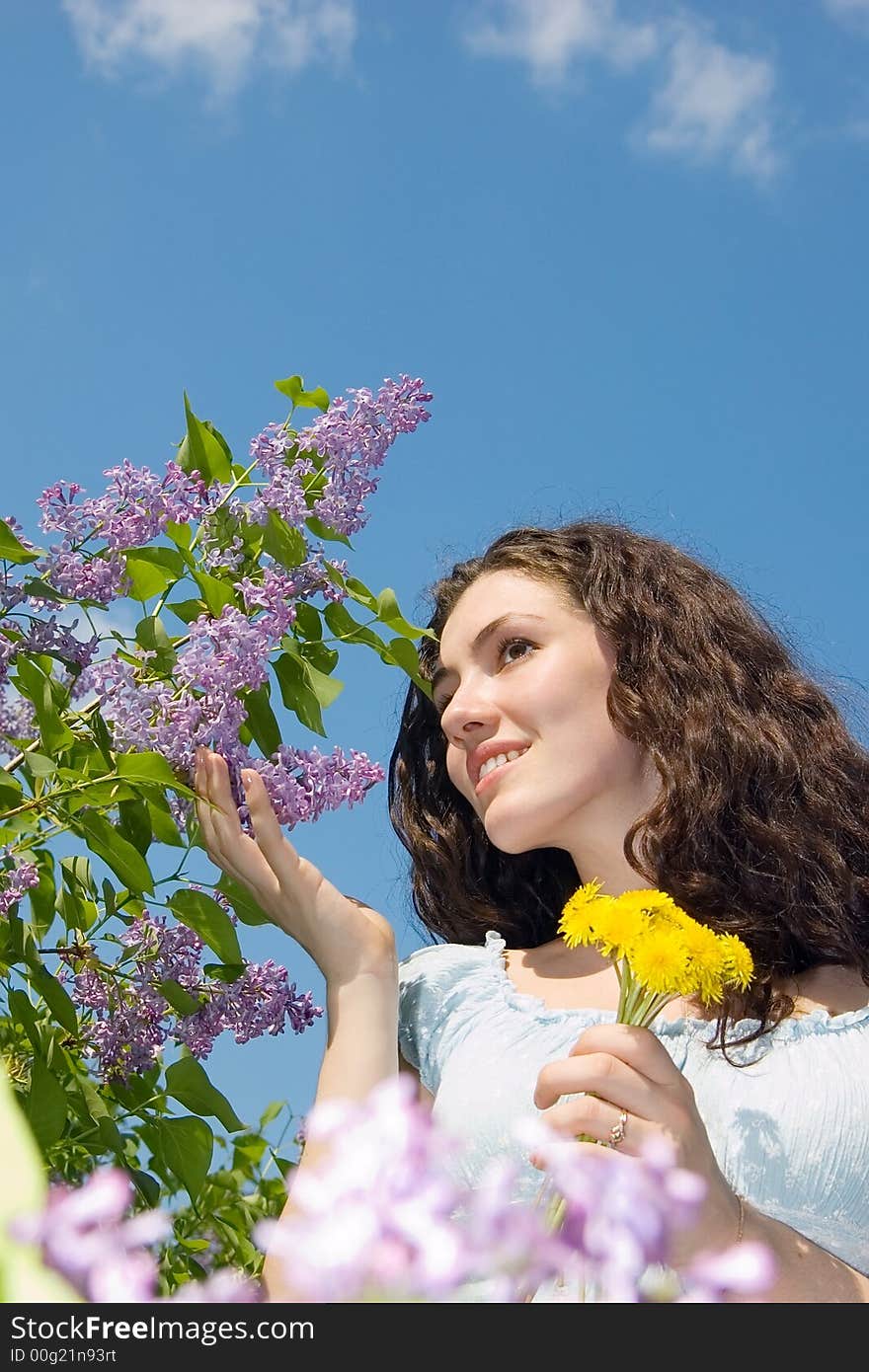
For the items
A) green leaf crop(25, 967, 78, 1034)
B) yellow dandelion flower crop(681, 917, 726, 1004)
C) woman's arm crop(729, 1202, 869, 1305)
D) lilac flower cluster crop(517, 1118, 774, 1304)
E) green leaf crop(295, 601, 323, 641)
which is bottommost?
lilac flower cluster crop(517, 1118, 774, 1304)

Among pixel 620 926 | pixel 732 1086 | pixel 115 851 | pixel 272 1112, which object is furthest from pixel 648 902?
pixel 272 1112

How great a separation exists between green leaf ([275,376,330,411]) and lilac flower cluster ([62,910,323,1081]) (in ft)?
2.04

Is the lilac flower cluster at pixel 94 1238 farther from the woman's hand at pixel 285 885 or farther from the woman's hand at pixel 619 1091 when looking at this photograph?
the woman's hand at pixel 285 885

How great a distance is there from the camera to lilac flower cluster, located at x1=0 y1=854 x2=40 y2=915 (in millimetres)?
1537

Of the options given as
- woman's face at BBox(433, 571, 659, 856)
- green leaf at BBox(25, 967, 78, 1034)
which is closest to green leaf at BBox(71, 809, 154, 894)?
green leaf at BBox(25, 967, 78, 1034)

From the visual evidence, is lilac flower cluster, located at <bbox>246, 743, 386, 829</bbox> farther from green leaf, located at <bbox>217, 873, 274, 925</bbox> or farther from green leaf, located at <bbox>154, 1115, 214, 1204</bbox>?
green leaf, located at <bbox>154, 1115, 214, 1204</bbox>

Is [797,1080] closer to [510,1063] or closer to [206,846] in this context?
[510,1063]

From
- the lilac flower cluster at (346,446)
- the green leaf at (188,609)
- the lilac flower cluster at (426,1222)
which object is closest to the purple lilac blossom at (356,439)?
the lilac flower cluster at (346,446)

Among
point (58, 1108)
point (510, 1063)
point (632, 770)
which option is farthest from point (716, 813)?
point (58, 1108)

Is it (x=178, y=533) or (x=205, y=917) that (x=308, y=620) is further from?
(x=205, y=917)

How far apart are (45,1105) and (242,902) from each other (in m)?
0.32

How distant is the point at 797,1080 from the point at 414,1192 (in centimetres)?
137

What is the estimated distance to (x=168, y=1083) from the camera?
1.51m

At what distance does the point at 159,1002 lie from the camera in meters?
1.58
